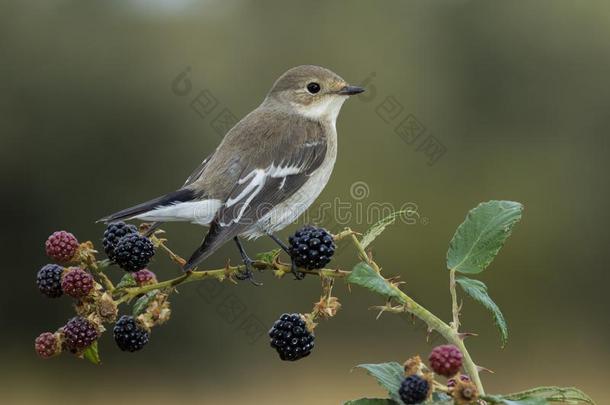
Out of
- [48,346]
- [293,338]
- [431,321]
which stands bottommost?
[48,346]

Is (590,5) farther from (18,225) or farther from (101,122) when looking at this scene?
(18,225)

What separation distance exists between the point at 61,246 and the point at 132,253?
0.78 ft

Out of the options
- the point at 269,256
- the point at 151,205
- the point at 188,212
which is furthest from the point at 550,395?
the point at 188,212

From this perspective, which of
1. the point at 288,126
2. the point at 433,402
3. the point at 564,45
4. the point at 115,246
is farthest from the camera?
the point at 564,45

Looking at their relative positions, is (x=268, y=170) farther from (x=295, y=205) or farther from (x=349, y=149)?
(x=349, y=149)

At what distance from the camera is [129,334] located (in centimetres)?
241

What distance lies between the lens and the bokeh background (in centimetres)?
1373

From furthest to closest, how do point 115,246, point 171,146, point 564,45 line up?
point 564,45, point 171,146, point 115,246

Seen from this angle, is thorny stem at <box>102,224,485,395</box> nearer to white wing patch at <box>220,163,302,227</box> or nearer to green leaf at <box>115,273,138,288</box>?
green leaf at <box>115,273,138,288</box>

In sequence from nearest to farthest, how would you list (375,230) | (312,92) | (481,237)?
1. (481,237)
2. (375,230)
3. (312,92)

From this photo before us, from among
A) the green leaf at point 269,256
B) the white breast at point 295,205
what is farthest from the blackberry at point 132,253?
the white breast at point 295,205

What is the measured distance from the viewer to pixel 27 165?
14023mm

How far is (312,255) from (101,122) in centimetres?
1180

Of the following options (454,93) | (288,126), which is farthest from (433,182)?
(288,126)
